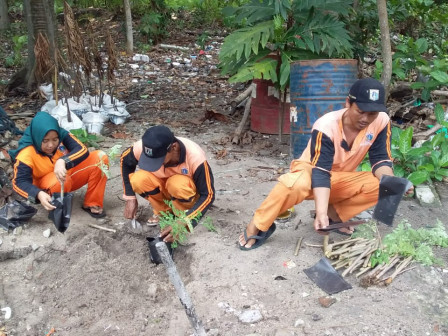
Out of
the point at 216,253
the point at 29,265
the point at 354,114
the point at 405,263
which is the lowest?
the point at 29,265

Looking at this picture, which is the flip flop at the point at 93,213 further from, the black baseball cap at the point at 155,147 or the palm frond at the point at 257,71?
the palm frond at the point at 257,71

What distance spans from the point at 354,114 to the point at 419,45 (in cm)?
325

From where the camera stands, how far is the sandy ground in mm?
2361

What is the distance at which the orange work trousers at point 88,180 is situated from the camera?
3.56m

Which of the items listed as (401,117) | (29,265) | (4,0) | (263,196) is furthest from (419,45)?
(4,0)

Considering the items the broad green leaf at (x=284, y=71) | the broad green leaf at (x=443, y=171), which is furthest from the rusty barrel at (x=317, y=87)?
the broad green leaf at (x=443, y=171)

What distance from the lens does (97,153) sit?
3742 millimetres

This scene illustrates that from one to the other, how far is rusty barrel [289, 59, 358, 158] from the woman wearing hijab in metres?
2.08

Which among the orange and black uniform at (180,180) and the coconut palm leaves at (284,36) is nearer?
the orange and black uniform at (180,180)

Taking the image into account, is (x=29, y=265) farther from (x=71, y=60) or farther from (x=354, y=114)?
(x=71, y=60)

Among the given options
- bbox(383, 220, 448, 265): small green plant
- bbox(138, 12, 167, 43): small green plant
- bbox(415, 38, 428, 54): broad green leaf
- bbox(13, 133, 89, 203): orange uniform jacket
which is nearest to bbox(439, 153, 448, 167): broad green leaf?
bbox(383, 220, 448, 265): small green plant

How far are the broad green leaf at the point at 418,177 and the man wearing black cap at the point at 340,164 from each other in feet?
3.44

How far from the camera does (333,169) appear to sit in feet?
9.84

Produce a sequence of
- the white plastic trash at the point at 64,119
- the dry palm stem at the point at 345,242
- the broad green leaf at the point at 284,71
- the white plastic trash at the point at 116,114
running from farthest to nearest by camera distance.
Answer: the white plastic trash at the point at 116,114 → the white plastic trash at the point at 64,119 → the broad green leaf at the point at 284,71 → the dry palm stem at the point at 345,242
